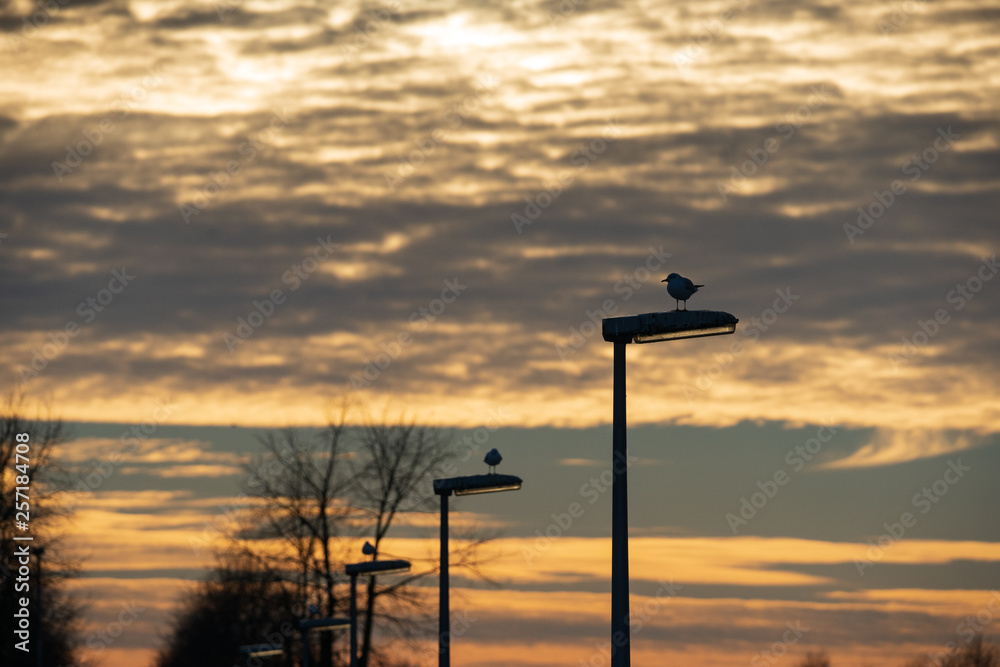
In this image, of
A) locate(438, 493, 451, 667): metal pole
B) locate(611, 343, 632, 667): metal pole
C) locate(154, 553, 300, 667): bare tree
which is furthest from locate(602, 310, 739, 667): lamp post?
locate(154, 553, 300, 667): bare tree

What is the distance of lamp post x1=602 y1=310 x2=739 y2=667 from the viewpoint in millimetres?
18562

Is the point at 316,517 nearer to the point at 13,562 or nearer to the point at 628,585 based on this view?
the point at 13,562

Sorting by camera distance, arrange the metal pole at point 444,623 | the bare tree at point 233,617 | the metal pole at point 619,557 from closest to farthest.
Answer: the metal pole at point 619,557
the metal pole at point 444,623
the bare tree at point 233,617

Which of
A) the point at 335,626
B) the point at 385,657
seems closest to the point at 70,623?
the point at 385,657

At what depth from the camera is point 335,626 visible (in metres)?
46.2

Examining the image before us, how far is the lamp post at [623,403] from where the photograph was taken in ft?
60.9

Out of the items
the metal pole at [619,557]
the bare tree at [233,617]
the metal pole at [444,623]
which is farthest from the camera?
the bare tree at [233,617]

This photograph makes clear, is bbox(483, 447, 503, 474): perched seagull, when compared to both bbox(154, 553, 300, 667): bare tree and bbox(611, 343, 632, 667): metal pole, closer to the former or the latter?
bbox(611, 343, 632, 667): metal pole

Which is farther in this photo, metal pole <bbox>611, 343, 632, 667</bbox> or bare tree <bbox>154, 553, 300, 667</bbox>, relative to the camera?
bare tree <bbox>154, 553, 300, 667</bbox>

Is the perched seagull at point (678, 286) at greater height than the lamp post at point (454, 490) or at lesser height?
greater

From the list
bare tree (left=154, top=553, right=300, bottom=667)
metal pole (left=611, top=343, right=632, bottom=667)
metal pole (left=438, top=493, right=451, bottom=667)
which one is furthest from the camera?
bare tree (left=154, top=553, right=300, bottom=667)

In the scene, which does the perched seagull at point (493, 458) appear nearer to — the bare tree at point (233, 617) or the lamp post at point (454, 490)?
the lamp post at point (454, 490)

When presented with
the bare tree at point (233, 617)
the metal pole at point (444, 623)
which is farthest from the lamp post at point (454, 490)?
the bare tree at point (233, 617)

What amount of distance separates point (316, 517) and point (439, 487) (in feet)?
88.3
